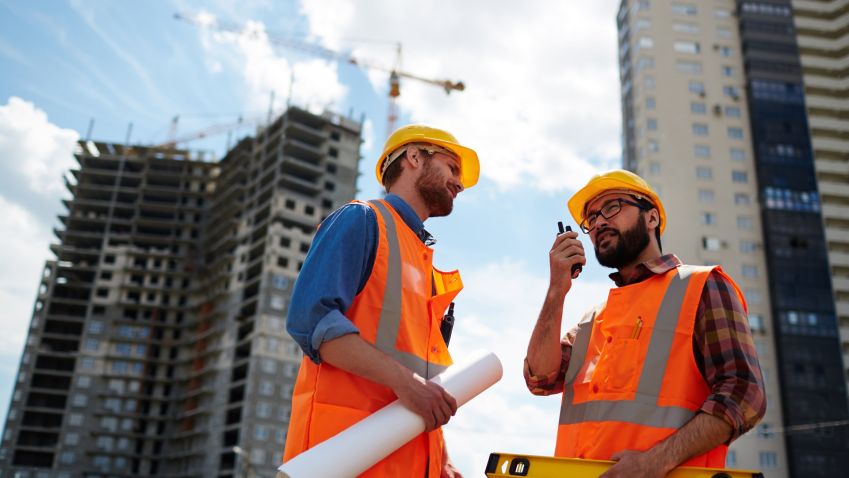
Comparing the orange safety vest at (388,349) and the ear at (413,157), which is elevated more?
the ear at (413,157)

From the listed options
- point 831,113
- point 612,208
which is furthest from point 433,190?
point 831,113

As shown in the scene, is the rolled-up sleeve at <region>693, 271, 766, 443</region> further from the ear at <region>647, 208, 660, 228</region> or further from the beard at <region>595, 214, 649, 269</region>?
the ear at <region>647, 208, 660, 228</region>

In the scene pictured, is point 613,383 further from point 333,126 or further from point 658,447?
point 333,126

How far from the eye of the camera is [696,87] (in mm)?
72625

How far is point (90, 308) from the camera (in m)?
96.9

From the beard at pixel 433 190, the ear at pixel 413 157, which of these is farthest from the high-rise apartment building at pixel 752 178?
the ear at pixel 413 157

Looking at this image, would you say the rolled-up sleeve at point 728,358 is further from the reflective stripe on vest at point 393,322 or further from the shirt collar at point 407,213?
the shirt collar at point 407,213

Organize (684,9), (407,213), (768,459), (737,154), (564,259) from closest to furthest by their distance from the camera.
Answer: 1. (564,259)
2. (407,213)
3. (768,459)
4. (737,154)
5. (684,9)

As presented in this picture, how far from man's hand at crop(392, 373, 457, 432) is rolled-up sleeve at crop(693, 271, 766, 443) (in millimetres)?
1023

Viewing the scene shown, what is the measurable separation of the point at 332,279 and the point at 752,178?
7390cm

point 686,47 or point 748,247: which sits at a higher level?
point 686,47

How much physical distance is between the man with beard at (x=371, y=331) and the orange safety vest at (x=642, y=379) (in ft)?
2.12

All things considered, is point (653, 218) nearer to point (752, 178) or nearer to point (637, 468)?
point (637, 468)

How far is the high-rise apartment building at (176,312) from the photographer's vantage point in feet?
268
